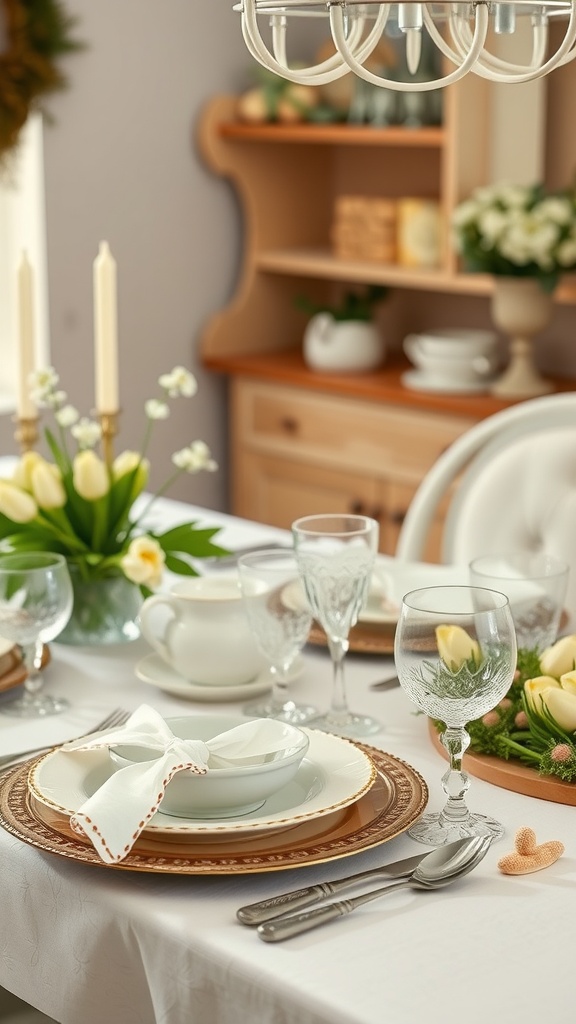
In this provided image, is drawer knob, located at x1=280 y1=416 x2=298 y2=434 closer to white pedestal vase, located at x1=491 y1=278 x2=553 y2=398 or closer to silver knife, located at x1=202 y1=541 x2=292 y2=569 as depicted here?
white pedestal vase, located at x1=491 y1=278 x2=553 y2=398

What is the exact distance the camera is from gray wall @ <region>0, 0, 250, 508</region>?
3.21 meters

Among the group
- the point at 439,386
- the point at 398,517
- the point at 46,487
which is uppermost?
the point at 46,487

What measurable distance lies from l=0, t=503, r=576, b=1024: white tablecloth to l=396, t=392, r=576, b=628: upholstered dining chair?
2.75 ft

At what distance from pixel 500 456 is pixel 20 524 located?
74cm

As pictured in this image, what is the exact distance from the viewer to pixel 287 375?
3346mm

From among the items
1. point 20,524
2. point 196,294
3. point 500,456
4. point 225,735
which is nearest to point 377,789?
point 225,735

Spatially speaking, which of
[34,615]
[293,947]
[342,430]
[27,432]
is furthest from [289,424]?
[293,947]

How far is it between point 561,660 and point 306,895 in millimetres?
365

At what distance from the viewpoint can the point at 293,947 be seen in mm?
843

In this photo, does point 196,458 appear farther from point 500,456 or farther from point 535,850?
point 535,850

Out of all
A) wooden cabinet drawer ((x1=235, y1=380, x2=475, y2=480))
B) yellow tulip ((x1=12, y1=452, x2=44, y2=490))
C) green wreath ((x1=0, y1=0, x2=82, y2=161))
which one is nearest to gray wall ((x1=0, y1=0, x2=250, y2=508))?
green wreath ((x1=0, y1=0, x2=82, y2=161))

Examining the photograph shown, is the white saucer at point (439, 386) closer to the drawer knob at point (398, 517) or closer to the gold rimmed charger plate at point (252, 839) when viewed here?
the drawer knob at point (398, 517)

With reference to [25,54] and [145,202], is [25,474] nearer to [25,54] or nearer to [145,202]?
[25,54]

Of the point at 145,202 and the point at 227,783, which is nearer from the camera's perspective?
the point at 227,783
